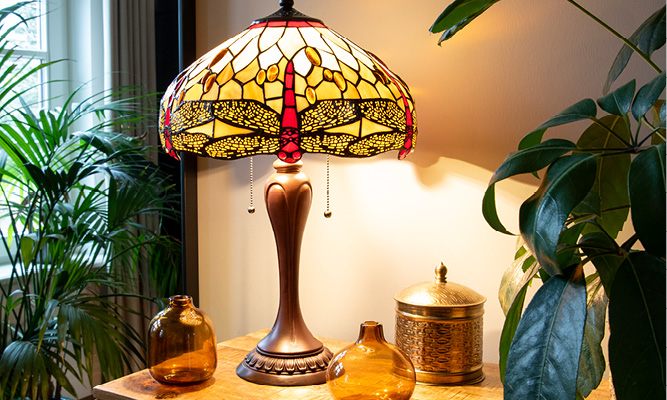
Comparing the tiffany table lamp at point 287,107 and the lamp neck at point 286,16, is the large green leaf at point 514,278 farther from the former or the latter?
the lamp neck at point 286,16

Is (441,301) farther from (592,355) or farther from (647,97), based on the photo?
(647,97)

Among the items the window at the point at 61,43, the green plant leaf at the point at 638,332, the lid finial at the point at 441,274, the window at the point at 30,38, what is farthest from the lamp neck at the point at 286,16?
the window at the point at 30,38

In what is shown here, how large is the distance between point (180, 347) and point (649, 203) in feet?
2.72

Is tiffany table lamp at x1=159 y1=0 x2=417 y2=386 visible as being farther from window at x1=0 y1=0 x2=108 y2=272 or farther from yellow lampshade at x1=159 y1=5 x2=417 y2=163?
window at x1=0 y1=0 x2=108 y2=272

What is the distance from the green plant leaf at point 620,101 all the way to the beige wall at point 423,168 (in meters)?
0.42

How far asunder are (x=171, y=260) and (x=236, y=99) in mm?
952

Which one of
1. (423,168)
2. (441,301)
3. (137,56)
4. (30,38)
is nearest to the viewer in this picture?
(441,301)

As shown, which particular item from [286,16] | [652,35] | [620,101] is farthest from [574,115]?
[286,16]

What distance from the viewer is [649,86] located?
2.33ft

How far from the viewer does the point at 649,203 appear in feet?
1.97

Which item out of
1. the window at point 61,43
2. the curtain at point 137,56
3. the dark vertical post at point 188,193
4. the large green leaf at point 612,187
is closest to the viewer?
the large green leaf at point 612,187

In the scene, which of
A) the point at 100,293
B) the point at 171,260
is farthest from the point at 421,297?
the point at 100,293

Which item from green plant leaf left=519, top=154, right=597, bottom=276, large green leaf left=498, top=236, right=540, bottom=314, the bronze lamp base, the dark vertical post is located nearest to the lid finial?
large green leaf left=498, top=236, right=540, bottom=314

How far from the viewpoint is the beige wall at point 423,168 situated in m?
1.25
